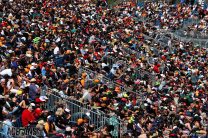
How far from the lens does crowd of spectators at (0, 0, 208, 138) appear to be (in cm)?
1895

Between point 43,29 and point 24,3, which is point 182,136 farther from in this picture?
point 24,3

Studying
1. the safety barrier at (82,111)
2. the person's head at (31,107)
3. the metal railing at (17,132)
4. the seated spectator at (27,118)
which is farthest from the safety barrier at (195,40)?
the metal railing at (17,132)

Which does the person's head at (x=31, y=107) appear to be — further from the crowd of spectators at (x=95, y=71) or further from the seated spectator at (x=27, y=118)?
the seated spectator at (x=27, y=118)

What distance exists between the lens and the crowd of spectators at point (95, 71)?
18953mm

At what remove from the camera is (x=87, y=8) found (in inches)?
1751

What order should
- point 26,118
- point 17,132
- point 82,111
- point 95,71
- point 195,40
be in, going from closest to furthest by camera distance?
point 17,132 < point 26,118 < point 82,111 < point 95,71 < point 195,40

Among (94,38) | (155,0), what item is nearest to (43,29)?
(94,38)

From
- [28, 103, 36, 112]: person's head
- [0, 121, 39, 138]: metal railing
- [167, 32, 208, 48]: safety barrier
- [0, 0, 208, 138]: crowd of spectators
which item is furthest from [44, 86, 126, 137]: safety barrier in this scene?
[167, 32, 208, 48]: safety barrier

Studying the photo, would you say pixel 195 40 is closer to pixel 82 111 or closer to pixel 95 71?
pixel 95 71

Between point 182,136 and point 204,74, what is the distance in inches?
550

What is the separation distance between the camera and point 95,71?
2727cm

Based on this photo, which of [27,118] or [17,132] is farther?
[27,118]

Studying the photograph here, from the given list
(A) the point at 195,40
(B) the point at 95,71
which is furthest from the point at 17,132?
(A) the point at 195,40

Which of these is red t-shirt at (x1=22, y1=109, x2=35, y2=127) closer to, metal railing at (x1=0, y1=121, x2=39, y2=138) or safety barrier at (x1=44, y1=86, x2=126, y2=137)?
metal railing at (x1=0, y1=121, x2=39, y2=138)
